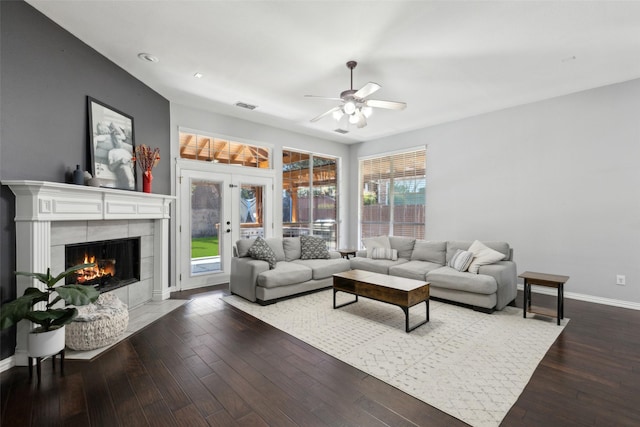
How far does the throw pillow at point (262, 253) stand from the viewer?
4.47 m

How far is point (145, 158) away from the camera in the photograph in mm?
3971

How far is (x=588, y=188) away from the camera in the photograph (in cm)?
428

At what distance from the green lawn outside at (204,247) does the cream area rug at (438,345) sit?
4.34 feet

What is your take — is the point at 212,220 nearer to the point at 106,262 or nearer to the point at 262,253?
the point at 262,253

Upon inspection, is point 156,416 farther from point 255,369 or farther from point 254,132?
point 254,132

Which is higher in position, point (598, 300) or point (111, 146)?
point (111, 146)

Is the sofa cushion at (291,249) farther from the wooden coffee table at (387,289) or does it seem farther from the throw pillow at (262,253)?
the wooden coffee table at (387,289)

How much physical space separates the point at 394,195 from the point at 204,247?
13.8 feet

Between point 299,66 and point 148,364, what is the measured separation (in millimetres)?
3487

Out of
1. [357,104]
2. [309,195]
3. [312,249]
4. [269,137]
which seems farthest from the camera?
[309,195]

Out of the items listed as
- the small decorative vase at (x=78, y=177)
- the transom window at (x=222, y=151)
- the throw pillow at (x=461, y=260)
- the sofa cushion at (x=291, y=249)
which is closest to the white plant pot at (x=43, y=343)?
the small decorative vase at (x=78, y=177)

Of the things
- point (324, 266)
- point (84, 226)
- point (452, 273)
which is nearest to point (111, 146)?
point (84, 226)

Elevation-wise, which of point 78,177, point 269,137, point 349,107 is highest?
point 269,137

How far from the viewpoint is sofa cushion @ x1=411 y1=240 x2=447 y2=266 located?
16.2 ft
